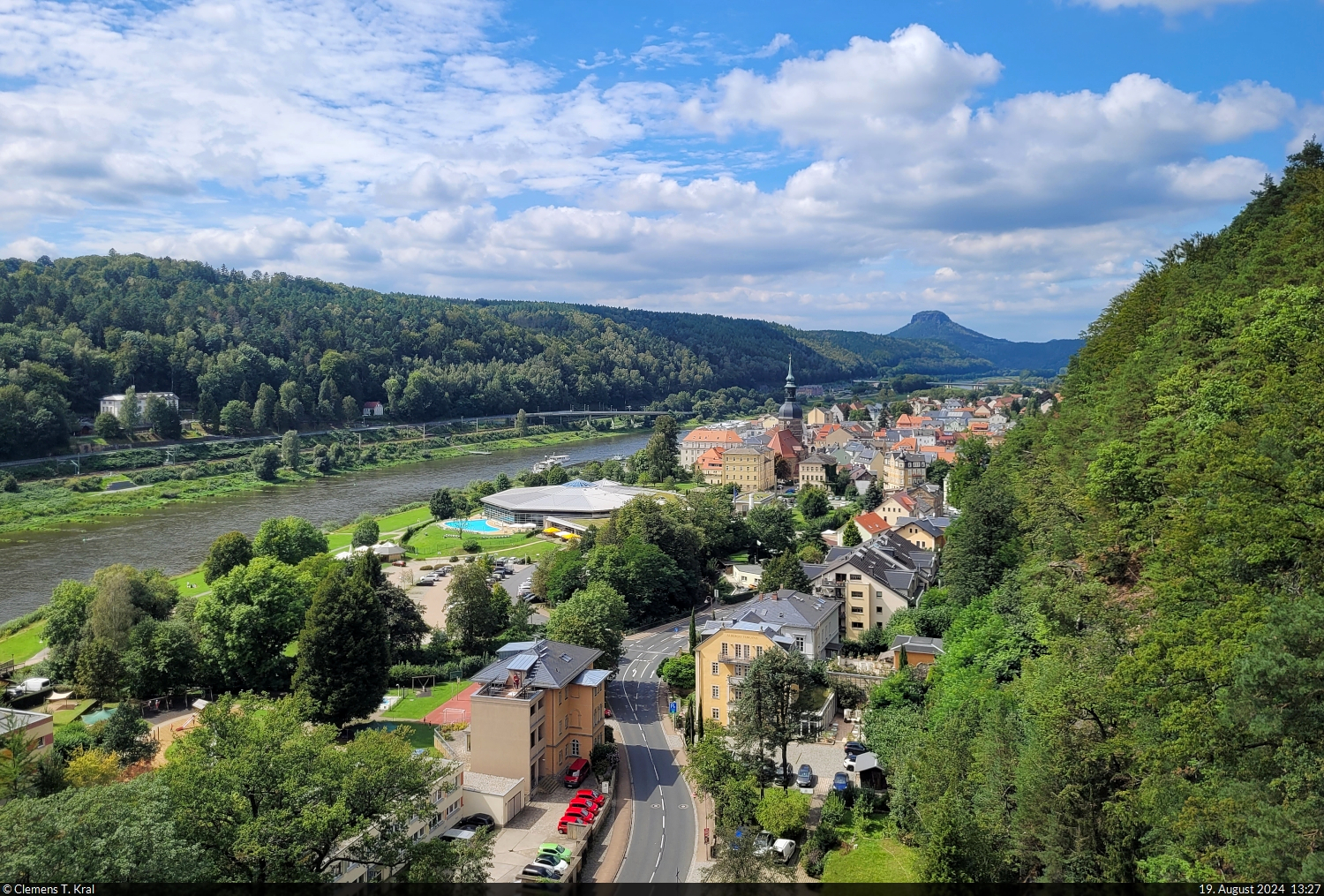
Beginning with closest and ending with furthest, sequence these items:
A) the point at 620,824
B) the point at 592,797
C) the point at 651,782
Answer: the point at 620,824
the point at 592,797
the point at 651,782

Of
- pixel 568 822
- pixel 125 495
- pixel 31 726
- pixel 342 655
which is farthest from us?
pixel 125 495

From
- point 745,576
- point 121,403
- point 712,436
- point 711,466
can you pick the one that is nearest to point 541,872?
point 745,576

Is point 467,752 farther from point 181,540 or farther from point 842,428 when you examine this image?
point 842,428

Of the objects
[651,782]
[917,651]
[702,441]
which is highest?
[702,441]

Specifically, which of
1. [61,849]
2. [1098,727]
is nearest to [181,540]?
[61,849]

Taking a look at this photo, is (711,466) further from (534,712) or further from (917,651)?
(534,712)

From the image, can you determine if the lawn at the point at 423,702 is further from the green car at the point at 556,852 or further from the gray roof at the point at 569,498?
the gray roof at the point at 569,498

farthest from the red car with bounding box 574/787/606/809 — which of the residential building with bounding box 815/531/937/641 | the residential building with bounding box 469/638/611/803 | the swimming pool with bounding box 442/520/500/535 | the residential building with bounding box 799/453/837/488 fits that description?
the residential building with bounding box 799/453/837/488

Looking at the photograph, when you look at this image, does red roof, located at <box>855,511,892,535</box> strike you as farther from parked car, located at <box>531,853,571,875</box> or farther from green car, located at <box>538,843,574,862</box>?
parked car, located at <box>531,853,571,875</box>
